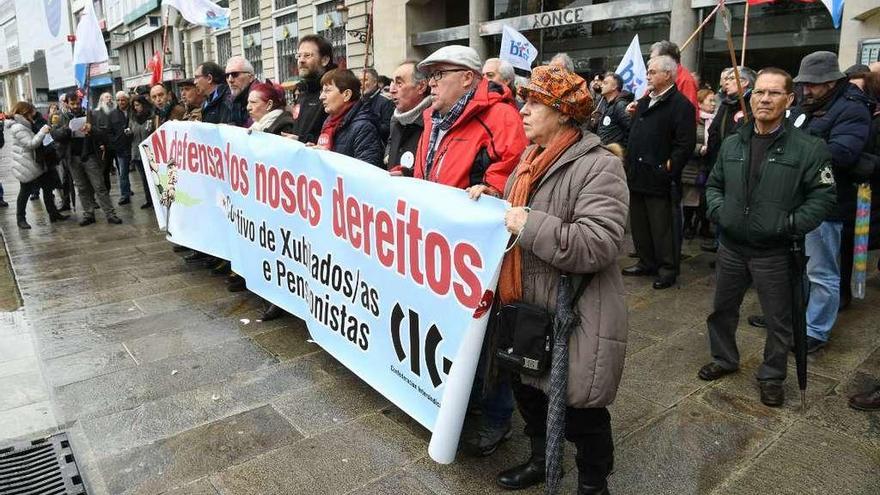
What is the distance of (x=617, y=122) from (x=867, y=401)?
153 inches

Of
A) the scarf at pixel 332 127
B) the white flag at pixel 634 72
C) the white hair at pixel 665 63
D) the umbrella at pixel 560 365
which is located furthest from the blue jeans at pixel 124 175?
the umbrella at pixel 560 365

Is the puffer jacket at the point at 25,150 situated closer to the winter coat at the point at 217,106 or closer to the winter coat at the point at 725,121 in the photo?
the winter coat at the point at 217,106

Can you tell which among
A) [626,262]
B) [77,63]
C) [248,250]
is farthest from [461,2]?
[248,250]

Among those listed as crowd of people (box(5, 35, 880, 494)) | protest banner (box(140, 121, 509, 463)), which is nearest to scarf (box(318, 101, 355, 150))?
crowd of people (box(5, 35, 880, 494))

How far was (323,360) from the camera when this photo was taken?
424cm

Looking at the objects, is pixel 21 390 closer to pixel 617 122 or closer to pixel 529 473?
pixel 529 473

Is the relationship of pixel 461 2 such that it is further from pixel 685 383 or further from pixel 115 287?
pixel 685 383

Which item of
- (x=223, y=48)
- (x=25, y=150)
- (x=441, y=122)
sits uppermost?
(x=223, y=48)

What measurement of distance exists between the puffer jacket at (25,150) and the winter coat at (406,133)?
25.3 ft

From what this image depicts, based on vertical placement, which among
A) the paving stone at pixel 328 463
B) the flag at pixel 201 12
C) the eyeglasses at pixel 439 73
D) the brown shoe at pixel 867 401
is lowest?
the paving stone at pixel 328 463

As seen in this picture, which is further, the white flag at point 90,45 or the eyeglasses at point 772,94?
the white flag at point 90,45

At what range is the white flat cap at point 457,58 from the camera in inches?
122

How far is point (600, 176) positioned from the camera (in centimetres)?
228

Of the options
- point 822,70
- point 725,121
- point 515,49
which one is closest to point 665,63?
point 725,121
